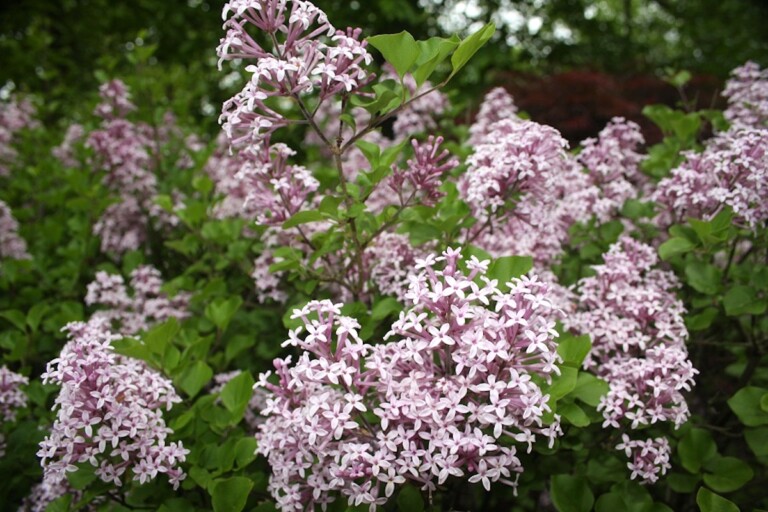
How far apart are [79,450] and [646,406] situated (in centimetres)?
159

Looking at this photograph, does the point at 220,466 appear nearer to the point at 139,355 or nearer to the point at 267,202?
the point at 139,355

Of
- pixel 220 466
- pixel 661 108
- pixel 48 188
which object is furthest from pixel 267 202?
pixel 48 188

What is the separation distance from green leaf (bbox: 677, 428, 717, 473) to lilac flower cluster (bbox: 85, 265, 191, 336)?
2.02 m

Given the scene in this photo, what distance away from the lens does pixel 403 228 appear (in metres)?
2.26

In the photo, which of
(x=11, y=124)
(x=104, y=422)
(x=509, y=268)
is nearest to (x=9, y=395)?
(x=104, y=422)

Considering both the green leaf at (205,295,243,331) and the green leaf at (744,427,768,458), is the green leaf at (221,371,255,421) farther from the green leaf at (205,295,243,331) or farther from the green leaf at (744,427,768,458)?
the green leaf at (744,427,768,458)

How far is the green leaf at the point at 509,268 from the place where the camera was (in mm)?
1829

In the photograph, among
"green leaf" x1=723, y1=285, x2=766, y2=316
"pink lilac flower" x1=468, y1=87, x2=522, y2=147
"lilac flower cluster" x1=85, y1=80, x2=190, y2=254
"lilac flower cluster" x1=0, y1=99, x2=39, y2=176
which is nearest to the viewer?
"green leaf" x1=723, y1=285, x2=766, y2=316

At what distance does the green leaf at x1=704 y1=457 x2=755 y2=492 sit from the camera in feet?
6.15

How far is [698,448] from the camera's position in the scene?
6.40 feet

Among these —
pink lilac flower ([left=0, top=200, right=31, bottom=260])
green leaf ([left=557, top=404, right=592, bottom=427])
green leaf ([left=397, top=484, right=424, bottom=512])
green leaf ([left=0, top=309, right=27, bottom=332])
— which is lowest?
green leaf ([left=397, top=484, right=424, bottom=512])

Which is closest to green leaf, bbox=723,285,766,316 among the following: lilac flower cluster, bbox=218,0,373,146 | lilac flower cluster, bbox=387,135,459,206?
lilac flower cluster, bbox=387,135,459,206

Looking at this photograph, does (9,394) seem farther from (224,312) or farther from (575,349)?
(575,349)

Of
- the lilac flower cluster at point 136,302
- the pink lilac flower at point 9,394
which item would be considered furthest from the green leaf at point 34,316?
the pink lilac flower at point 9,394
